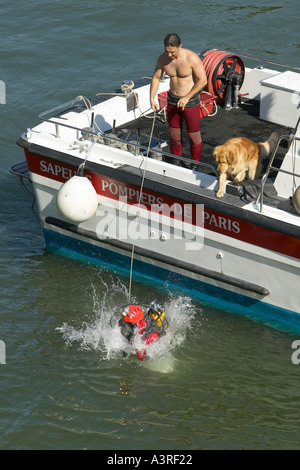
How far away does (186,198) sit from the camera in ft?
22.7

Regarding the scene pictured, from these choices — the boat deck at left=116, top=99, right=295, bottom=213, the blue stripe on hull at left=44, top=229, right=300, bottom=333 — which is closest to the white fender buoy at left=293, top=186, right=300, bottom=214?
the boat deck at left=116, top=99, right=295, bottom=213

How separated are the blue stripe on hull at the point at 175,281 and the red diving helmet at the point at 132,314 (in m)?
1.28

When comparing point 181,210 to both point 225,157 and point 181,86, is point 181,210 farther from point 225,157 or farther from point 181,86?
point 181,86

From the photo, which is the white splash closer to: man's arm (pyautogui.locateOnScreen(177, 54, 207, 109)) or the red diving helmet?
the red diving helmet

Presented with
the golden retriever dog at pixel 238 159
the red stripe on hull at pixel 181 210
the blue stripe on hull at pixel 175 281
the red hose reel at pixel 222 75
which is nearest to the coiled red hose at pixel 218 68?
the red hose reel at pixel 222 75

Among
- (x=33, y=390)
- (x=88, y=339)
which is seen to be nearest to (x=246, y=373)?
(x=88, y=339)

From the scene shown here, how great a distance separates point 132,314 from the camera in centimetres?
638

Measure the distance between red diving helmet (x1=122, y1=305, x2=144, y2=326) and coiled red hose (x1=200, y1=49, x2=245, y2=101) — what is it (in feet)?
12.2

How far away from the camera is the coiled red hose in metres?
8.86

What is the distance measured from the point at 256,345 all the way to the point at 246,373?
42 centimetres

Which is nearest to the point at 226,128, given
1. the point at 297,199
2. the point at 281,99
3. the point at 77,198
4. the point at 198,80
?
the point at 281,99

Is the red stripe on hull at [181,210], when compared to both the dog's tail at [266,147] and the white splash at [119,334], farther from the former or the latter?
the white splash at [119,334]

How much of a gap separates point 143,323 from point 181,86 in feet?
8.27

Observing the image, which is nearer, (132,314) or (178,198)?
(132,314)
